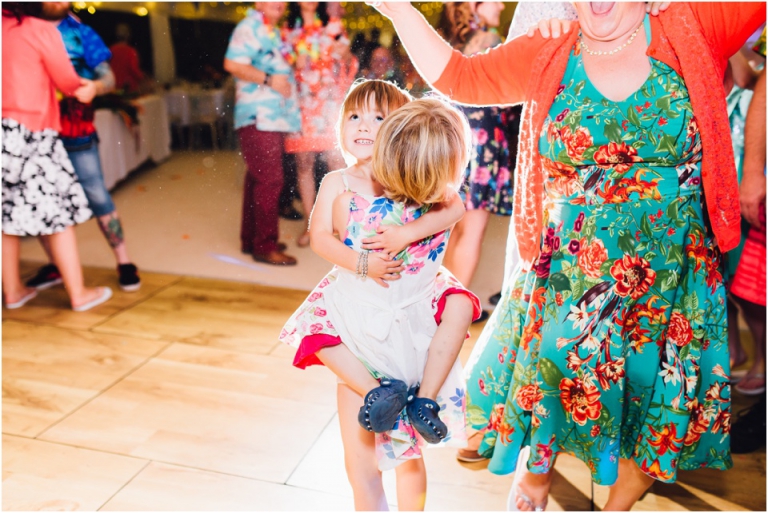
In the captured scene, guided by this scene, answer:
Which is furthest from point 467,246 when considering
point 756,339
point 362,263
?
point 756,339

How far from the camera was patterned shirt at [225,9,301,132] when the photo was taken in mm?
2160

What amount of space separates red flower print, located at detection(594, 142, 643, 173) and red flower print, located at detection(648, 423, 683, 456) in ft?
1.78

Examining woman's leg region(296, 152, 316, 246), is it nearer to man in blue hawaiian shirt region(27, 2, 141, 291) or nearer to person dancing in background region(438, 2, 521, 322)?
person dancing in background region(438, 2, 521, 322)

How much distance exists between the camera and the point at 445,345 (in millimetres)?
1175

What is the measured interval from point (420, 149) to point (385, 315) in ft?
0.99

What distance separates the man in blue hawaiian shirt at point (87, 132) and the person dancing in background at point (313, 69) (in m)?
0.84

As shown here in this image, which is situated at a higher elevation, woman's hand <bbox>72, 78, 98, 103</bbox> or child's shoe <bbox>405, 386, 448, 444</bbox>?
woman's hand <bbox>72, 78, 98, 103</bbox>

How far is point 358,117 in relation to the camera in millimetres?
1160

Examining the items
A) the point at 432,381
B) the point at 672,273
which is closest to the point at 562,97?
the point at 672,273

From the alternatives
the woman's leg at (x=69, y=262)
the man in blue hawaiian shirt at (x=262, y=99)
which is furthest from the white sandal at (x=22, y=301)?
the man in blue hawaiian shirt at (x=262, y=99)

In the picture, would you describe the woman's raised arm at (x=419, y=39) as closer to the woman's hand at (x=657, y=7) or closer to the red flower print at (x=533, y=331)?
the woman's hand at (x=657, y=7)

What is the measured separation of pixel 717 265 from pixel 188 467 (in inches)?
53.1

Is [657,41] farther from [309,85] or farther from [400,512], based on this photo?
[309,85]

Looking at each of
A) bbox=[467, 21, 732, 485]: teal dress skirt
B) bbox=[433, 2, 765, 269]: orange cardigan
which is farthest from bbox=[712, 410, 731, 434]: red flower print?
bbox=[433, 2, 765, 269]: orange cardigan
